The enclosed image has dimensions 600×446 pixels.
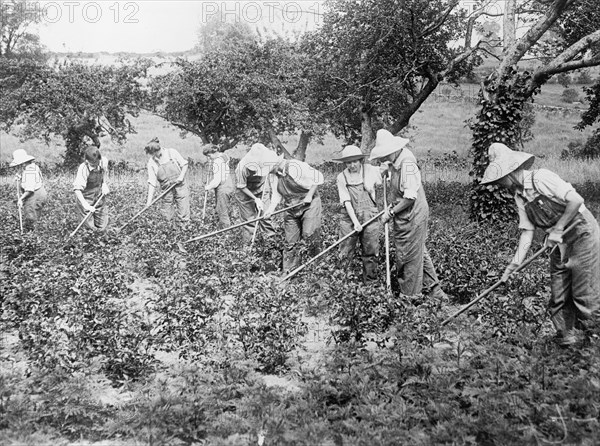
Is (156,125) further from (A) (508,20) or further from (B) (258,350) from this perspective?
(B) (258,350)

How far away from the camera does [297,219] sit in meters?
7.42

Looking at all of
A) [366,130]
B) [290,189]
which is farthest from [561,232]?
[366,130]

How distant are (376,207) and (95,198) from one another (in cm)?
426

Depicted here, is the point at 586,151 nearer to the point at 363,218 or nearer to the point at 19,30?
the point at 363,218

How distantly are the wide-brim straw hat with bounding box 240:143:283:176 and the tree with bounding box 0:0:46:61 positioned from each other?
24.0m

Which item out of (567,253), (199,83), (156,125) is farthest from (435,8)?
(156,125)

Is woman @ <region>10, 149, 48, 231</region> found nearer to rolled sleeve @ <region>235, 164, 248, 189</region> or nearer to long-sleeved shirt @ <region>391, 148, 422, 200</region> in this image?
rolled sleeve @ <region>235, 164, 248, 189</region>

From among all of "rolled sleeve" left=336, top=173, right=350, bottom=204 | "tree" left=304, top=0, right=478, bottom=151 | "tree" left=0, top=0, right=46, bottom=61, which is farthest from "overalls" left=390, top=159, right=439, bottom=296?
"tree" left=0, top=0, right=46, bottom=61

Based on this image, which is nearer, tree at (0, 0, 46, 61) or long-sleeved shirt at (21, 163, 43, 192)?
long-sleeved shirt at (21, 163, 43, 192)

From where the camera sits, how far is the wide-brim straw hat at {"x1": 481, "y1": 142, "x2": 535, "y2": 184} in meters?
4.61

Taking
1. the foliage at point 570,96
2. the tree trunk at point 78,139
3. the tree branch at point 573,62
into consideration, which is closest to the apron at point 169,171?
the tree branch at point 573,62

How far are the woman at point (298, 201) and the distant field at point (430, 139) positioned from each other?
471 inches

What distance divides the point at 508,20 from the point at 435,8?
215 centimetres

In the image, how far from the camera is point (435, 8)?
44.4 ft
